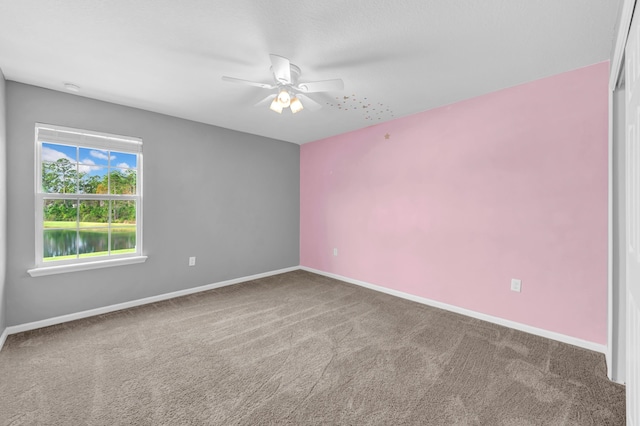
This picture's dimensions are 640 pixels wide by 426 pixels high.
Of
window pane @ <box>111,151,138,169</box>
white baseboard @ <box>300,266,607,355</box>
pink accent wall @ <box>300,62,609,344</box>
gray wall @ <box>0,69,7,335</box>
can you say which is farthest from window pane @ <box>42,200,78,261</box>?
white baseboard @ <box>300,266,607,355</box>

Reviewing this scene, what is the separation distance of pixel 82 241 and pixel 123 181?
806mm

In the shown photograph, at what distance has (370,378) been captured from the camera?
1.96 meters

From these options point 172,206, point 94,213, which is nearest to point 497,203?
point 172,206

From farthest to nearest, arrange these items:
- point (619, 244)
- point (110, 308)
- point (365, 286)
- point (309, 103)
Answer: point (365, 286), point (110, 308), point (309, 103), point (619, 244)

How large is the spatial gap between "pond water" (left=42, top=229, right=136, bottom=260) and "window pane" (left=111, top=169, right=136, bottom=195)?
51 centimetres

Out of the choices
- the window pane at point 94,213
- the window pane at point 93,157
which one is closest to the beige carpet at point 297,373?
the window pane at point 94,213

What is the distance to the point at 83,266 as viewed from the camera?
296cm

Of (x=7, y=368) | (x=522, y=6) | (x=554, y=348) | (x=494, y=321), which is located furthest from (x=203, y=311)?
(x=522, y=6)

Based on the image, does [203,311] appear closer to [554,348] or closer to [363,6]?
[363,6]

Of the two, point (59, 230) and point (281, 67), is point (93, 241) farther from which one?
point (281, 67)

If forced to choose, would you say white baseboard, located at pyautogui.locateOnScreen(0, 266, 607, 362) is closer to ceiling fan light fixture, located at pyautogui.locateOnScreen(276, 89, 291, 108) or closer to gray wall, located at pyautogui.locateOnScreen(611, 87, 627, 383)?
gray wall, located at pyautogui.locateOnScreen(611, 87, 627, 383)

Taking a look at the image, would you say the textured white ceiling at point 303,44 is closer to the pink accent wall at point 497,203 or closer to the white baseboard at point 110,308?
the pink accent wall at point 497,203

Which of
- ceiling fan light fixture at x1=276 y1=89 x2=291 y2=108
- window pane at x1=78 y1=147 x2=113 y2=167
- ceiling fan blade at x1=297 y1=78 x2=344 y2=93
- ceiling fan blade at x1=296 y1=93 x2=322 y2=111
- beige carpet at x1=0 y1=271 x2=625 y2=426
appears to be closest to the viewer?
beige carpet at x1=0 y1=271 x2=625 y2=426

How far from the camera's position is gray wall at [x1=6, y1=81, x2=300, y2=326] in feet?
8.76
